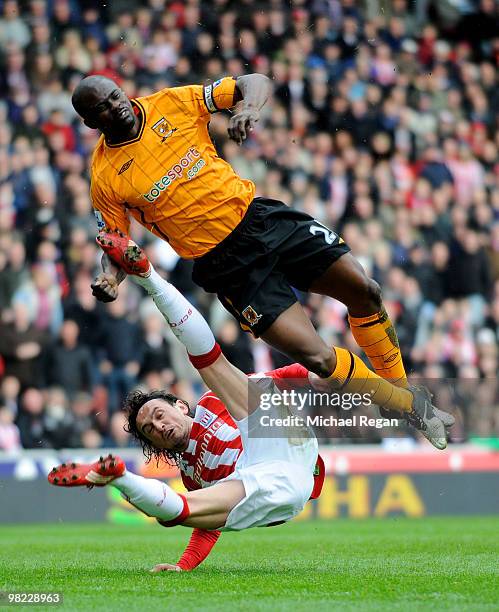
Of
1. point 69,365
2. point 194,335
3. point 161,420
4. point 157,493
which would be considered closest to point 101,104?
point 194,335

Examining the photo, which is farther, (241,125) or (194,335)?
(194,335)

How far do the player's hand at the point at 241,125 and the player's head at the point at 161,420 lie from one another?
1684 mm

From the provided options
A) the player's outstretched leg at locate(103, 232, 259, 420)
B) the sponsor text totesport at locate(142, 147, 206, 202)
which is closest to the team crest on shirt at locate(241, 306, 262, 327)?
the player's outstretched leg at locate(103, 232, 259, 420)

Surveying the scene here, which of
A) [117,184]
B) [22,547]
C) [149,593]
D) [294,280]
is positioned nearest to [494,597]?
[149,593]

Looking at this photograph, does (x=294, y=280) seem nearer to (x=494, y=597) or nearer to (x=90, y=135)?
(x=494, y=597)

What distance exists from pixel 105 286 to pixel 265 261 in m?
1.17

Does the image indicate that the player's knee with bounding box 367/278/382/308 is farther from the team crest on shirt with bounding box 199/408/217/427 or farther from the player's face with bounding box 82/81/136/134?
the player's face with bounding box 82/81/136/134

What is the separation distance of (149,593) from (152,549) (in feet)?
10.5

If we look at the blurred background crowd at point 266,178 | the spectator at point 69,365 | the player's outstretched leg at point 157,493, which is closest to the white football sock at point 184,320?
the player's outstretched leg at point 157,493

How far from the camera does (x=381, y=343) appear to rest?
796 cm

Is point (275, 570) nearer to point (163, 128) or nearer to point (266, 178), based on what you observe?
point (163, 128)

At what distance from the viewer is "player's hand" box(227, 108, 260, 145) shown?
6.42 m

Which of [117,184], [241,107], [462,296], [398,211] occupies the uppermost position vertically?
[241,107]

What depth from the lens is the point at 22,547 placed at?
29.4 ft
